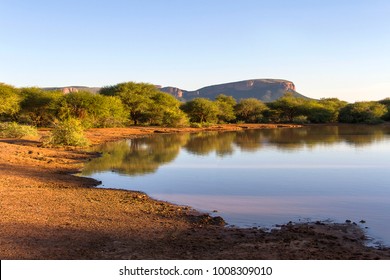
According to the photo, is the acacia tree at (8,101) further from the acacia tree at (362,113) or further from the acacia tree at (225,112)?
the acacia tree at (362,113)

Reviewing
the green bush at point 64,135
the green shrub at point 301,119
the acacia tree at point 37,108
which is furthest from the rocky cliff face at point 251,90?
the green bush at point 64,135

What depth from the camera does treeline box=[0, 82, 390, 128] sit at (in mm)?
37812

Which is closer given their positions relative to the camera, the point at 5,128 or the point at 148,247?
the point at 148,247

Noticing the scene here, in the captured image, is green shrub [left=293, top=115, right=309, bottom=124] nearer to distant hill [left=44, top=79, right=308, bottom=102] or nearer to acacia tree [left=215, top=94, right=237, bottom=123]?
acacia tree [left=215, top=94, right=237, bottom=123]

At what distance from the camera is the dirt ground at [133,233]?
5695mm

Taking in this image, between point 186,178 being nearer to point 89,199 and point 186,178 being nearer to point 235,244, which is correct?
point 89,199

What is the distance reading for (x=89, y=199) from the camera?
9562 mm

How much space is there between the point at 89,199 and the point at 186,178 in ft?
16.7

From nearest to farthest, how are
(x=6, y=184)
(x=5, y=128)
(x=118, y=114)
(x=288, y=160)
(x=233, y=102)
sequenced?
(x=6, y=184) → (x=288, y=160) → (x=5, y=128) → (x=118, y=114) → (x=233, y=102)

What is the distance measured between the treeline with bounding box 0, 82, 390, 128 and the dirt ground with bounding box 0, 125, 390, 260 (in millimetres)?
16379

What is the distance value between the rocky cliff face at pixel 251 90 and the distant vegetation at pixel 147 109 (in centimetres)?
7559

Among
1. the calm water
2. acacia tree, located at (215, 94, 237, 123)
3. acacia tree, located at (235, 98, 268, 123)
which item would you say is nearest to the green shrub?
acacia tree, located at (235, 98, 268, 123)

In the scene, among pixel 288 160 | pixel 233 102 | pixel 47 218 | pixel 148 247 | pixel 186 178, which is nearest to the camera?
pixel 148 247

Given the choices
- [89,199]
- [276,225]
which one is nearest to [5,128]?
[89,199]
